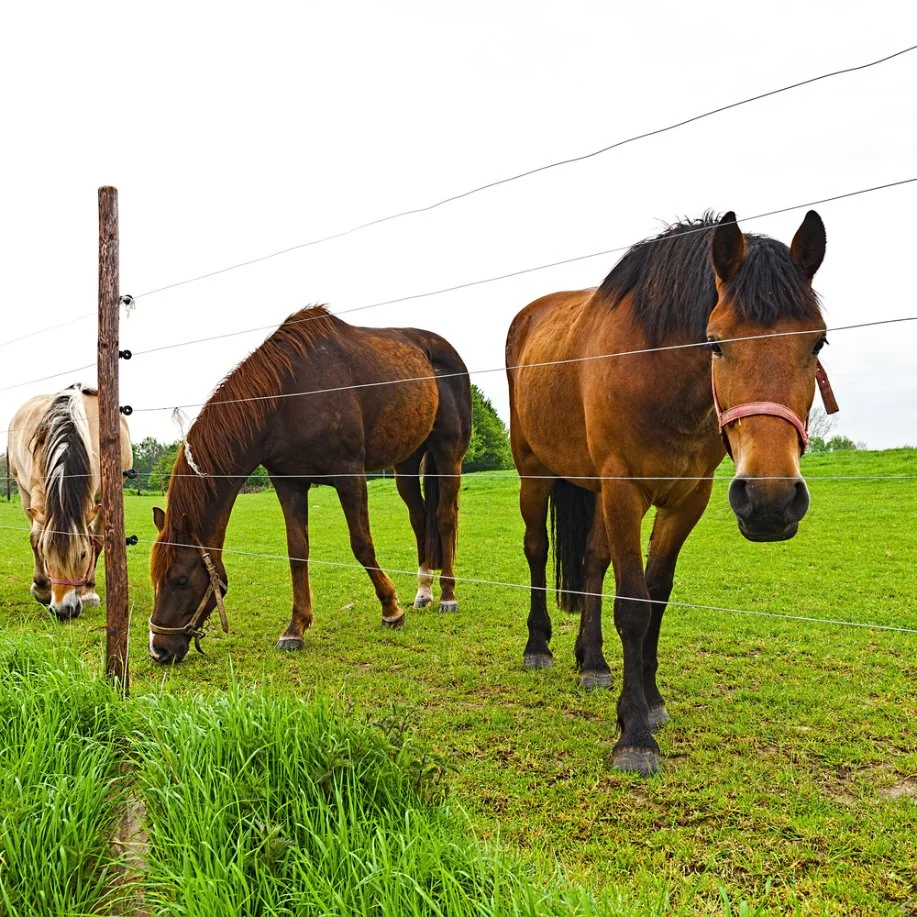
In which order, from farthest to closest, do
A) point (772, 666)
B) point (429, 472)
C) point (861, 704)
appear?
point (429, 472) → point (772, 666) → point (861, 704)

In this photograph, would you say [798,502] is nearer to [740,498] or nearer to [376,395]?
[740,498]

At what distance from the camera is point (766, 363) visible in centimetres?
253

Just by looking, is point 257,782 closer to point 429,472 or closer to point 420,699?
point 420,699

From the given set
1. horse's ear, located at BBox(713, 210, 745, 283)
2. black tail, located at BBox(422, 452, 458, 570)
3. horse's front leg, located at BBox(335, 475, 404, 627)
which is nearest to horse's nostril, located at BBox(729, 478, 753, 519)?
horse's ear, located at BBox(713, 210, 745, 283)

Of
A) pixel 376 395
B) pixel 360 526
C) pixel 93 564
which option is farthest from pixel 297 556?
pixel 93 564

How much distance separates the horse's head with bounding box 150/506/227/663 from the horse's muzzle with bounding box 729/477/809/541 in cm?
359

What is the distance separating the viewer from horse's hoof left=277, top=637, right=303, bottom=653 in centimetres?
540

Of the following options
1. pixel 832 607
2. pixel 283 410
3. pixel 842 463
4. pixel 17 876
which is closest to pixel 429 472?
pixel 283 410

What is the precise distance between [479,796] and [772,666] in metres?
2.68

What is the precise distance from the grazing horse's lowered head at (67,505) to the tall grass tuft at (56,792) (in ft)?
8.73

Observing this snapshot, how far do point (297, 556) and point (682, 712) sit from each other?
300 cm

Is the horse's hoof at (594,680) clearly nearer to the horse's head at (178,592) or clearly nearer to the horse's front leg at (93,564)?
the horse's head at (178,592)

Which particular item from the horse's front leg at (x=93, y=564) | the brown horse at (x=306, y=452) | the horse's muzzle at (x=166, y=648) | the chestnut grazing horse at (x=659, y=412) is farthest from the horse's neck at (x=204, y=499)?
the chestnut grazing horse at (x=659, y=412)

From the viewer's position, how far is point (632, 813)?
2.71 metres
